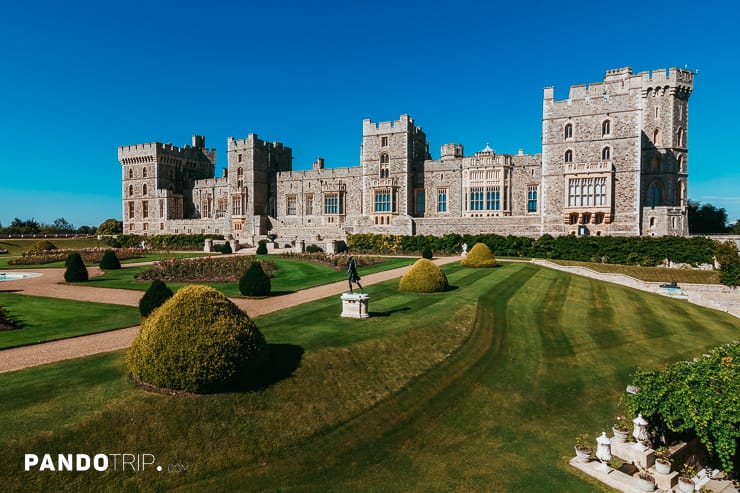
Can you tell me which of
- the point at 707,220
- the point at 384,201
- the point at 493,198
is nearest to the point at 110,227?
the point at 384,201

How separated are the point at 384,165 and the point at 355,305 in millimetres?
39518

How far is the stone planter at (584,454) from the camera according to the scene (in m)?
8.45

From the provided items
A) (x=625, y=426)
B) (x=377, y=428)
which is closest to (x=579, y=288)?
(x=625, y=426)

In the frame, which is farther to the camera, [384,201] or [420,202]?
[420,202]

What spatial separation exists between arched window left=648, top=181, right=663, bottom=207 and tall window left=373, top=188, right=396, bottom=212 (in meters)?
25.5

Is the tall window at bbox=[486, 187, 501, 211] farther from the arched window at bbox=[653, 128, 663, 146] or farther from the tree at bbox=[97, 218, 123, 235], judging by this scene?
the tree at bbox=[97, 218, 123, 235]

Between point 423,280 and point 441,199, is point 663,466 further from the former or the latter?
point 441,199

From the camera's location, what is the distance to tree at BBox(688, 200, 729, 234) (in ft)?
166

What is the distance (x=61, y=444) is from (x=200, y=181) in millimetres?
69224

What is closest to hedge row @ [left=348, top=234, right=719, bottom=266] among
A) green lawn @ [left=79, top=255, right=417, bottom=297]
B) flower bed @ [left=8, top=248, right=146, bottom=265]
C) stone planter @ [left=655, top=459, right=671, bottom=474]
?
green lawn @ [left=79, top=255, right=417, bottom=297]

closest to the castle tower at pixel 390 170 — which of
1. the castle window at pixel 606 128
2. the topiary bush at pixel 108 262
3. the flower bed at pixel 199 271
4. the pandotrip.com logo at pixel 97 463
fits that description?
the castle window at pixel 606 128

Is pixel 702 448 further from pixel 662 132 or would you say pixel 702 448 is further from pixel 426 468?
pixel 662 132

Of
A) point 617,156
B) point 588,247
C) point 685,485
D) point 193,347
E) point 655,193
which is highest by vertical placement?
point 617,156

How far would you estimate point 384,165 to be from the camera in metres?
53.4
